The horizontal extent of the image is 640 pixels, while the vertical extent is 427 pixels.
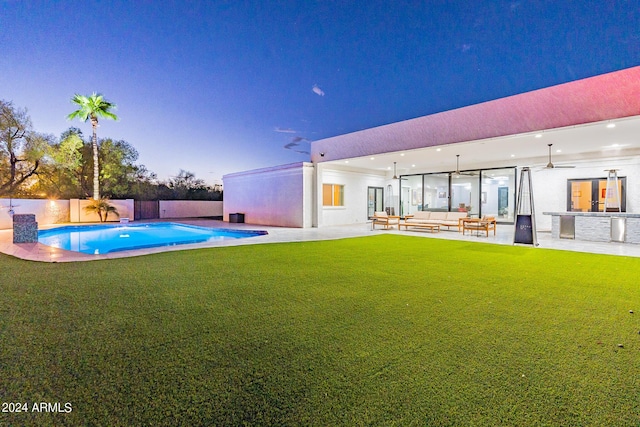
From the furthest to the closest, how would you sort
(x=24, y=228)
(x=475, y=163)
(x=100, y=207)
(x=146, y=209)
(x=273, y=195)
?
(x=146, y=209) → (x=100, y=207) → (x=273, y=195) → (x=475, y=163) → (x=24, y=228)

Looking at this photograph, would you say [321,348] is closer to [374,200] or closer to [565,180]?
[565,180]

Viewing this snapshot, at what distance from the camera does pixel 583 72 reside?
16125 mm

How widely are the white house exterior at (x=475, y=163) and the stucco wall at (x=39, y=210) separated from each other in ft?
27.7

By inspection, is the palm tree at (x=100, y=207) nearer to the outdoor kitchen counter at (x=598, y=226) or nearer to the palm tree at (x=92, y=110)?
the palm tree at (x=92, y=110)

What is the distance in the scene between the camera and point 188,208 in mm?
21625

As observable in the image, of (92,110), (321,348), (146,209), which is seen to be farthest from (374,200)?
(92,110)

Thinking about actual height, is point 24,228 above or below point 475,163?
below

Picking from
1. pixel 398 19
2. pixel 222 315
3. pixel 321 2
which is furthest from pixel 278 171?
pixel 222 315

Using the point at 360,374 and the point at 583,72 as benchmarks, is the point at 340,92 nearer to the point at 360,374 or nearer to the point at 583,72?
the point at 583,72

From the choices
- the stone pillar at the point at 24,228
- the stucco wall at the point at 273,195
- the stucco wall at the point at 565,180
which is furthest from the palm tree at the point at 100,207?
the stucco wall at the point at 565,180

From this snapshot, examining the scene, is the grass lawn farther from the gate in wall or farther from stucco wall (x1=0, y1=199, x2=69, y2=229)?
the gate in wall

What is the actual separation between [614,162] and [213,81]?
1916 centimetres

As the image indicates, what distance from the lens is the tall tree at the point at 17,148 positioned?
601 inches

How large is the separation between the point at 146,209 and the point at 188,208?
2.66 metres
